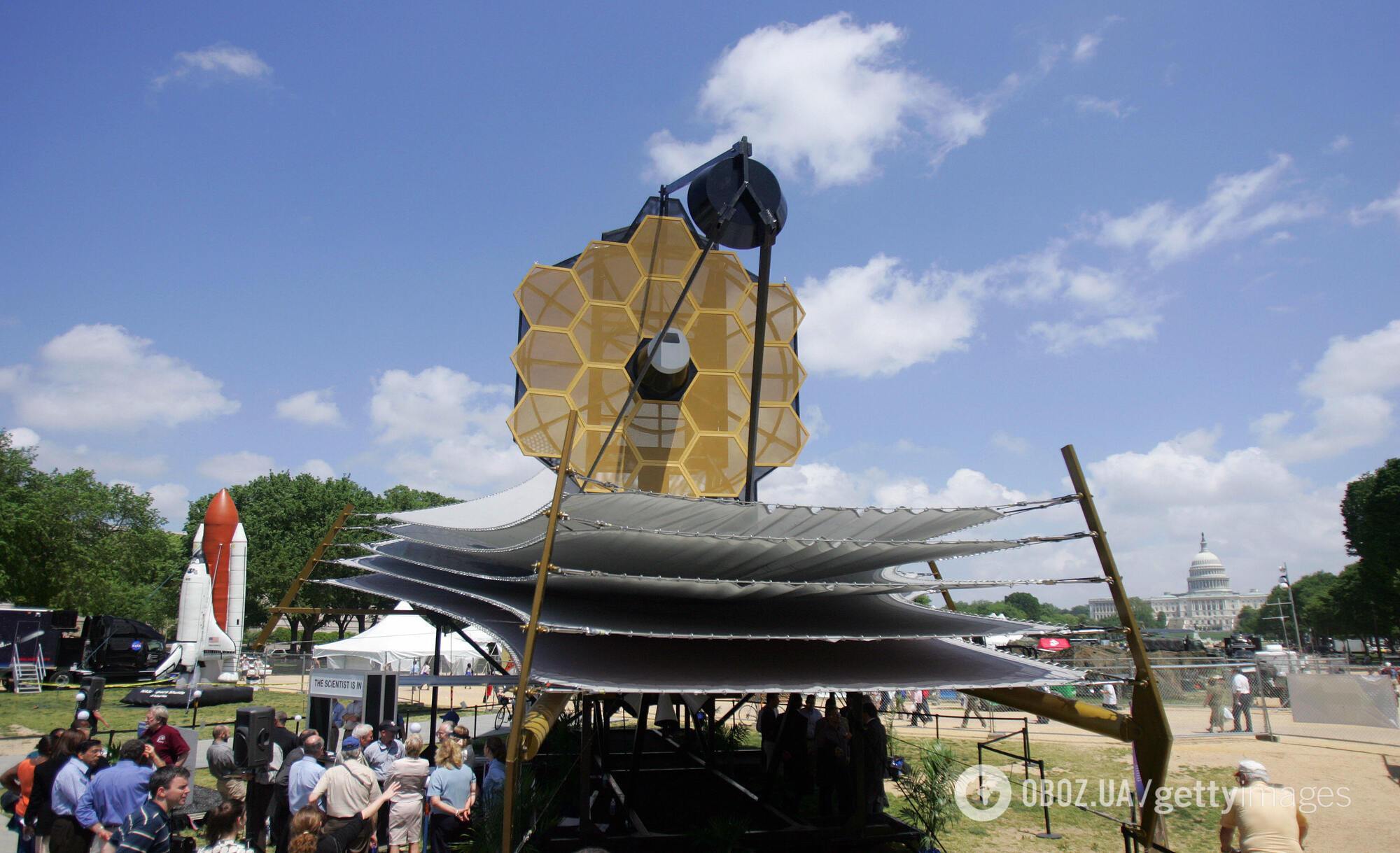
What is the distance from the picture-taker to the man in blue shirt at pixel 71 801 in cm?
753

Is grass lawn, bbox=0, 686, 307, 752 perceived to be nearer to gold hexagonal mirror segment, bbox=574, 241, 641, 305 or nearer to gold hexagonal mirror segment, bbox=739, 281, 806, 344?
gold hexagonal mirror segment, bbox=574, 241, 641, 305

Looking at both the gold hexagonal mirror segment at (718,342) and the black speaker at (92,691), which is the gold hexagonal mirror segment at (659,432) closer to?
the gold hexagonal mirror segment at (718,342)

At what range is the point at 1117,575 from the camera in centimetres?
807

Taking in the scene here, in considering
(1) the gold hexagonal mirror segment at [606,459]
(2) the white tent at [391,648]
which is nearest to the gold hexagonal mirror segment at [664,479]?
(1) the gold hexagonal mirror segment at [606,459]

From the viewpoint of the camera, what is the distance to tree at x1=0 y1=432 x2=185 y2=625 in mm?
39875

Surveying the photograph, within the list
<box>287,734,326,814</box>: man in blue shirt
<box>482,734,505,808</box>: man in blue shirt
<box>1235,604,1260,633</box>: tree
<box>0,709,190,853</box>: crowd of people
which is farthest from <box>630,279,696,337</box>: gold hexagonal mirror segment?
<box>1235,604,1260,633</box>: tree

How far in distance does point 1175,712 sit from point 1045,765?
566 inches

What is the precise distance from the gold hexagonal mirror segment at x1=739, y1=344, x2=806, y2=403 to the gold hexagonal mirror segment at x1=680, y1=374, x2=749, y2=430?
1.34ft

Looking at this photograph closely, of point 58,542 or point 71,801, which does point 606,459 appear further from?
point 58,542

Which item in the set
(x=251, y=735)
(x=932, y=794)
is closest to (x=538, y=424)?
(x=251, y=735)

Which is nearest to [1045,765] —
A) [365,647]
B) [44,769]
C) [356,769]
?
[356,769]

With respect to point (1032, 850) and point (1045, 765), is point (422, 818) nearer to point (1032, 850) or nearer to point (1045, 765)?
point (1032, 850)

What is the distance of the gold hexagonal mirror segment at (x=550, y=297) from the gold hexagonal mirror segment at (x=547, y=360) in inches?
8.4

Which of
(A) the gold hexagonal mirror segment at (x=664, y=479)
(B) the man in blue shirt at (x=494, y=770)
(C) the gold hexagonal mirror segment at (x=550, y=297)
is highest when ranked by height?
(C) the gold hexagonal mirror segment at (x=550, y=297)
